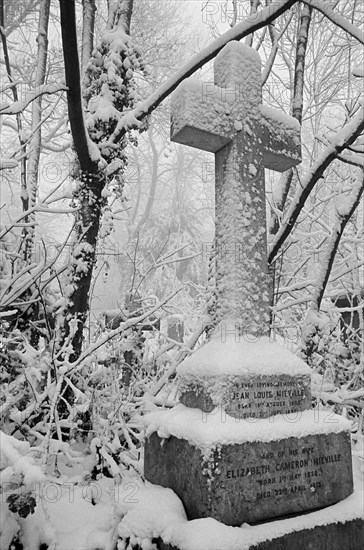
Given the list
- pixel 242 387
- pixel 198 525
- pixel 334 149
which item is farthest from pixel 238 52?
pixel 198 525

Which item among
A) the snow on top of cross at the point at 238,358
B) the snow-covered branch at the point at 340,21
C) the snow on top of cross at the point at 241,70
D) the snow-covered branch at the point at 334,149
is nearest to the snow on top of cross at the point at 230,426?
the snow on top of cross at the point at 238,358

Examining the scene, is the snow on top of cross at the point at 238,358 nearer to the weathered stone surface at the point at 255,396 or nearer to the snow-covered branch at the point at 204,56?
the weathered stone surface at the point at 255,396

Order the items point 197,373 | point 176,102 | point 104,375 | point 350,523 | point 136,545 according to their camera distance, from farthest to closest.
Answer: point 104,375, point 176,102, point 197,373, point 350,523, point 136,545

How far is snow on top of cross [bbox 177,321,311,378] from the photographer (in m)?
2.77

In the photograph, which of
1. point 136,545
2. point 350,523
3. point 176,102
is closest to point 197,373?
point 136,545

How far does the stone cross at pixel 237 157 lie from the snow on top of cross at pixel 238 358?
0.09 metres

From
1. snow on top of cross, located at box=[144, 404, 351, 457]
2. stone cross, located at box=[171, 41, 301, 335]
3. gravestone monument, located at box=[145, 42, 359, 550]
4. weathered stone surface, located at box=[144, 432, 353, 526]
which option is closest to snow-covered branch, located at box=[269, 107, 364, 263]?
gravestone monument, located at box=[145, 42, 359, 550]

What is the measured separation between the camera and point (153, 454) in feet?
9.72

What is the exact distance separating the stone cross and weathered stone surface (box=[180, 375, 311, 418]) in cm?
38

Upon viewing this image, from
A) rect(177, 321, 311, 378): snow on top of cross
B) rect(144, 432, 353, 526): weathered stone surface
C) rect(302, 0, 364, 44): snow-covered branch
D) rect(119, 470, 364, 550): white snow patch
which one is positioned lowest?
rect(119, 470, 364, 550): white snow patch

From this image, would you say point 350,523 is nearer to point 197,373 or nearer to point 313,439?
point 313,439

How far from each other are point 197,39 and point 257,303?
10.4m

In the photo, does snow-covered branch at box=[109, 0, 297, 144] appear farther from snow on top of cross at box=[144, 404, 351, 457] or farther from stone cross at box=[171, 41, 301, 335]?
snow on top of cross at box=[144, 404, 351, 457]

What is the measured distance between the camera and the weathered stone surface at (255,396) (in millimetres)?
2691
